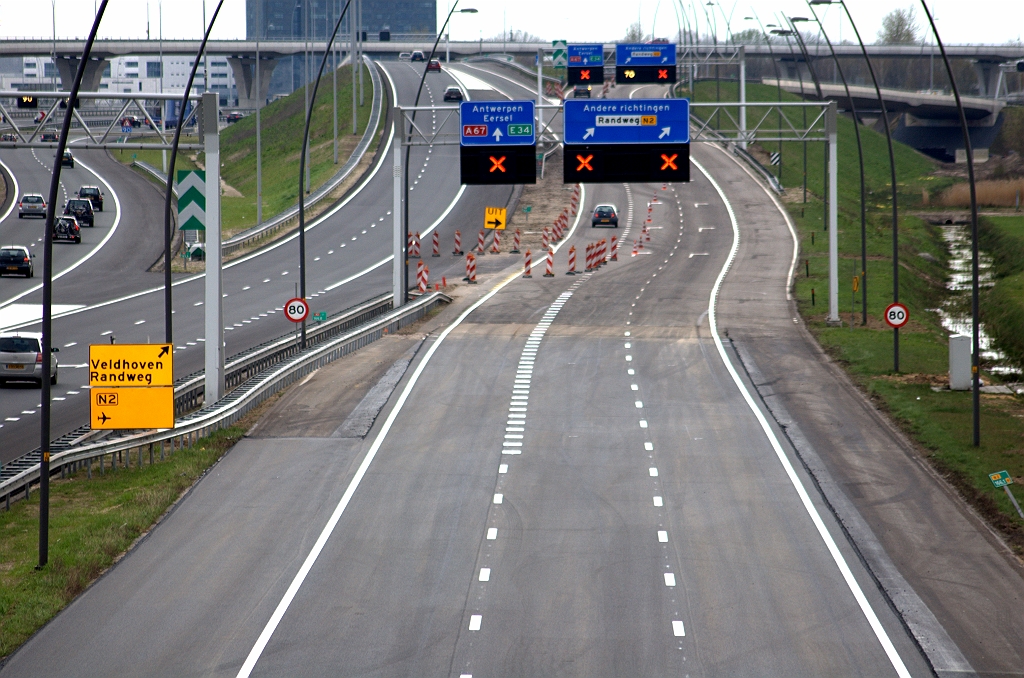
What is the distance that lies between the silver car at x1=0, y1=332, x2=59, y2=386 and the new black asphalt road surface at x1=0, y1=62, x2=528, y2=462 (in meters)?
0.46

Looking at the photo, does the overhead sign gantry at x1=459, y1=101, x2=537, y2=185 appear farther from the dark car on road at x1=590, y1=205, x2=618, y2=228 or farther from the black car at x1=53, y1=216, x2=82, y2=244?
the black car at x1=53, y1=216, x2=82, y2=244

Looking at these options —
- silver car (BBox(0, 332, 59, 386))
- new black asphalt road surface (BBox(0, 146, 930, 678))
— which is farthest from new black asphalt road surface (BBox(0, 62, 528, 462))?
new black asphalt road surface (BBox(0, 146, 930, 678))

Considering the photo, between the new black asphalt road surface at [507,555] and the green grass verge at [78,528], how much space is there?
1.15ft

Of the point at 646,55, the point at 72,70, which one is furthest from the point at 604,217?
the point at 72,70

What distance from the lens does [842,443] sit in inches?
1078

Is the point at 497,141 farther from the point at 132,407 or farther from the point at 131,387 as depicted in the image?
the point at 132,407

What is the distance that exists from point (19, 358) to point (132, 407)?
40.5 feet

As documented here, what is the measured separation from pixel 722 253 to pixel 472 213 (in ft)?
63.6

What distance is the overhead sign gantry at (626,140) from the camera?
39312 mm

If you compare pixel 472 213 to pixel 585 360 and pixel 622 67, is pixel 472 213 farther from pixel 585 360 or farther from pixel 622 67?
pixel 585 360

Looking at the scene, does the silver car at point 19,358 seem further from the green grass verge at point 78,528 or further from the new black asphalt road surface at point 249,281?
the green grass verge at point 78,528

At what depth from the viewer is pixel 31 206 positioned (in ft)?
250

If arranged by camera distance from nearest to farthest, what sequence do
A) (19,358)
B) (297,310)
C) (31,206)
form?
(19,358), (297,310), (31,206)

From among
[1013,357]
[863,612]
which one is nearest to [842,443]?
[863,612]
